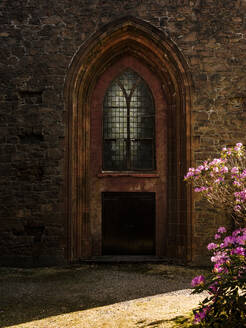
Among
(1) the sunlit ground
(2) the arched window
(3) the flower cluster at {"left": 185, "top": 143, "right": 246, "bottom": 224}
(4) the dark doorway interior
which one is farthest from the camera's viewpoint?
(2) the arched window

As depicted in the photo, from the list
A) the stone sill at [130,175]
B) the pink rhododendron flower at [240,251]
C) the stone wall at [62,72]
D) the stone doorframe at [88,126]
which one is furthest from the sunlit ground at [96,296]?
the stone sill at [130,175]

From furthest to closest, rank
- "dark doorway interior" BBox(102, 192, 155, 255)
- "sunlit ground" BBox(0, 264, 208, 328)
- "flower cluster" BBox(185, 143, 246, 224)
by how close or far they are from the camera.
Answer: "dark doorway interior" BBox(102, 192, 155, 255), "flower cluster" BBox(185, 143, 246, 224), "sunlit ground" BBox(0, 264, 208, 328)

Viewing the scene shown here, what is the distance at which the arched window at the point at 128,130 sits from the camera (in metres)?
9.15

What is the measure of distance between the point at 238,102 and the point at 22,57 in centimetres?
601

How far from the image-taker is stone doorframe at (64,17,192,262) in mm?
8391

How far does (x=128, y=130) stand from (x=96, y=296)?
191 inches

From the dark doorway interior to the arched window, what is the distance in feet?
2.98

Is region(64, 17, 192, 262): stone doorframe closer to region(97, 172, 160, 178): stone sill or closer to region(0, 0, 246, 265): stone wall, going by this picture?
region(0, 0, 246, 265): stone wall

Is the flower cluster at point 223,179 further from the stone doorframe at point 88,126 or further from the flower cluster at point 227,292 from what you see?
the stone doorframe at point 88,126

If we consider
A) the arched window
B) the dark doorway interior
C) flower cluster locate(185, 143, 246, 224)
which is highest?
the arched window

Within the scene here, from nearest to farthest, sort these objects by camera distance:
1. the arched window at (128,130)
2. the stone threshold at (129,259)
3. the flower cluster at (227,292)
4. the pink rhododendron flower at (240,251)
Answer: the flower cluster at (227,292) < the pink rhododendron flower at (240,251) < the stone threshold at (129,259) < the arched window at (128,130)

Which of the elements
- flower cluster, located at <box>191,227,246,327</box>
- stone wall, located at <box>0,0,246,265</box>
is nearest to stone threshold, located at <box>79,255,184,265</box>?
stone wall, located at <box>0,0,246,265</box>

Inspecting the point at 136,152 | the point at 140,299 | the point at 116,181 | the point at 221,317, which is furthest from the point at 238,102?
the point at 221,317

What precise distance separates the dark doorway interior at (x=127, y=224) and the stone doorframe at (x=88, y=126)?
540mm
